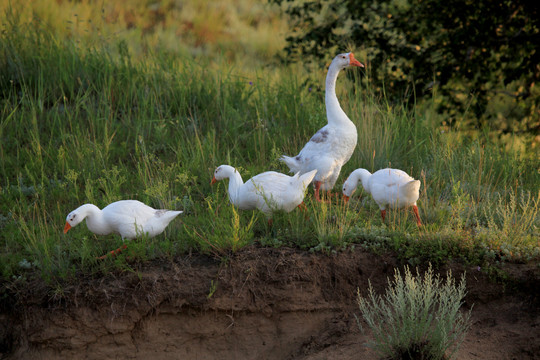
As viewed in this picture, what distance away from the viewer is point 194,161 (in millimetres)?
6340

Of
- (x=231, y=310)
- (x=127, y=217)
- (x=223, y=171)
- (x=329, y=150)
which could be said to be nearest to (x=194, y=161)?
(x=223, y=171)

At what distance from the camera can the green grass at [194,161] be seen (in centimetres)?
477

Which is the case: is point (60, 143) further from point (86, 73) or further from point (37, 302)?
point (37, 302)

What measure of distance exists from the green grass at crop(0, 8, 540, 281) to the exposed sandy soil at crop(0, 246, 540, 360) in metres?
0.18

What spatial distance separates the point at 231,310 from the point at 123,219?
114cm

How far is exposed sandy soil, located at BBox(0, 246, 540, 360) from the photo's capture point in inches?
172

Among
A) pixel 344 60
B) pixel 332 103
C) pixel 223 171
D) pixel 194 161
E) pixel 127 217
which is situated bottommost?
pixel 194 161

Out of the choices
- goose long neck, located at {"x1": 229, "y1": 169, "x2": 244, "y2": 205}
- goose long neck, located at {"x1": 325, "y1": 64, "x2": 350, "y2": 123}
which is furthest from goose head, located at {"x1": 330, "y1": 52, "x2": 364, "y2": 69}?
goose long neck, located at {"x1": 229, "y1": 169, "x2": 244, "y2": 205}

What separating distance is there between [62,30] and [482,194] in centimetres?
779

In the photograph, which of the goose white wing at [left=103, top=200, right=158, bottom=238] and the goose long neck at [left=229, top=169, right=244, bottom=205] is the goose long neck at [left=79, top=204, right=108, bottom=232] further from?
the goose long neck at [left=229, top=169, right=244, bottom=205]

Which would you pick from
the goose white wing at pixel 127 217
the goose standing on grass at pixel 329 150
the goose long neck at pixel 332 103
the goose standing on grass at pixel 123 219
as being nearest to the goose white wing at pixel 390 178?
the goose standing on grass at pixel 329 150

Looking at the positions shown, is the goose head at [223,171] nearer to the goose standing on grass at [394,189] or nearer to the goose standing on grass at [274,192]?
the goose standing on grass at [274,192]

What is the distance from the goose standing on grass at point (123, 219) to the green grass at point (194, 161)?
0.13 meters

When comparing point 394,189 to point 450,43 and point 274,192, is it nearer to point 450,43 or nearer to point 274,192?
point 274,192
